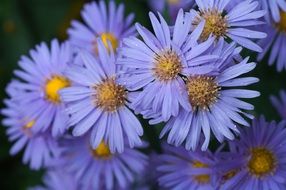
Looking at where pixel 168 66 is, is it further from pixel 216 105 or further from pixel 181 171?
pixel 181 171

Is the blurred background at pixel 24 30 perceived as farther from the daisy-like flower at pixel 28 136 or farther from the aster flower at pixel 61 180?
the daisy-like flower at pixel 28 136

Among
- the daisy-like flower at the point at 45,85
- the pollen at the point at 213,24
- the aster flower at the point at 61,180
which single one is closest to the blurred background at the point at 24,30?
the aster flower at the point at 61,180

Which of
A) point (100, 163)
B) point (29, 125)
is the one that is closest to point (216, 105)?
point (100, 163)

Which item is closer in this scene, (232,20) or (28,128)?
(232,20)

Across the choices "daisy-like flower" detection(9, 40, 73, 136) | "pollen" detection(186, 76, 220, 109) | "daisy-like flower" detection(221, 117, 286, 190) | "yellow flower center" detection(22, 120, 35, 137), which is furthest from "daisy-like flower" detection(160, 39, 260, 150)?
"yellow flower center" detection(22, 120, 35, 137)

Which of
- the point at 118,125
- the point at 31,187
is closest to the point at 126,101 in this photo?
the point at 118,125

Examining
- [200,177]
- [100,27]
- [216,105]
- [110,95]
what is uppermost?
[100,27]

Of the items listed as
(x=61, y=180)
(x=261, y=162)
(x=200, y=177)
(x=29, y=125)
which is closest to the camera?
(x=261, y=162)

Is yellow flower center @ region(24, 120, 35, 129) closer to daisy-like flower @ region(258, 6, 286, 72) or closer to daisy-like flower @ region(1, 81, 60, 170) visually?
daisy-like flower @ region(1, 81, 60, 170)
